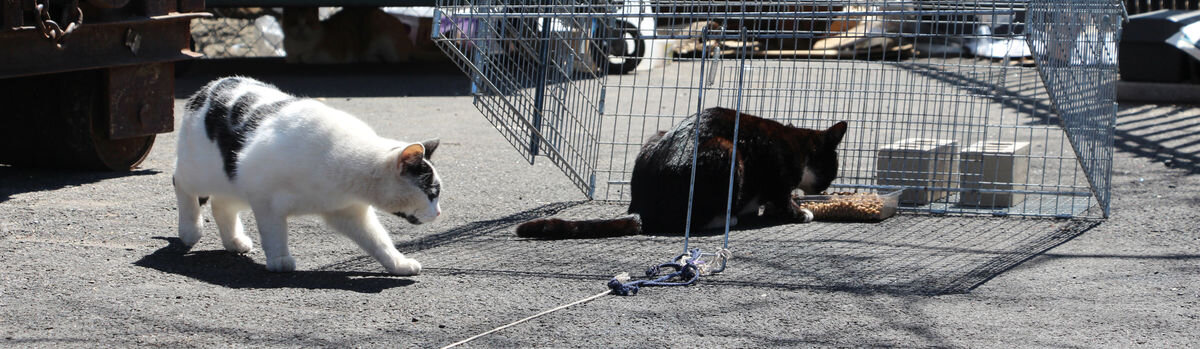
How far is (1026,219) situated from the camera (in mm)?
5398

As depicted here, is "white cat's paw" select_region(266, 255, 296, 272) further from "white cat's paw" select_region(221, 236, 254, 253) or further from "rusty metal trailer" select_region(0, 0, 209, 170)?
"rusty metal trailer" select_region(0, 0, 209, 170)

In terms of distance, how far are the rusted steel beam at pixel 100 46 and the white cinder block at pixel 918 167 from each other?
3966 millimetres

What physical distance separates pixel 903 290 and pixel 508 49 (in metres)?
2.44

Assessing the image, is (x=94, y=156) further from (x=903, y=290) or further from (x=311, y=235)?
(x=903, y=290)

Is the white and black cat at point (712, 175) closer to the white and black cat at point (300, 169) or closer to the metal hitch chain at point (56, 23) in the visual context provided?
the white and black cat at point (300, 169)

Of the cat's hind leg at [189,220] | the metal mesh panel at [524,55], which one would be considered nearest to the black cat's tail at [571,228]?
the metal mesh panel at [524,55]

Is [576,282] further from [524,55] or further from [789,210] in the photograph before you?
[524,55]

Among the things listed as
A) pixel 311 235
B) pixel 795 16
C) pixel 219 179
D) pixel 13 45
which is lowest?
pixel 311 235

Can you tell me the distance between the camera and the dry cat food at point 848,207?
5336 millimetres

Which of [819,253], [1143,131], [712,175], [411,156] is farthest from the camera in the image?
[1143,131]

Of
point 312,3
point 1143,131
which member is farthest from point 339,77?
point 1143,131

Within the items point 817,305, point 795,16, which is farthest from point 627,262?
point 795,16

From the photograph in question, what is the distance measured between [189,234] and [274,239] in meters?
0.69

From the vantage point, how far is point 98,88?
606 centimetres
